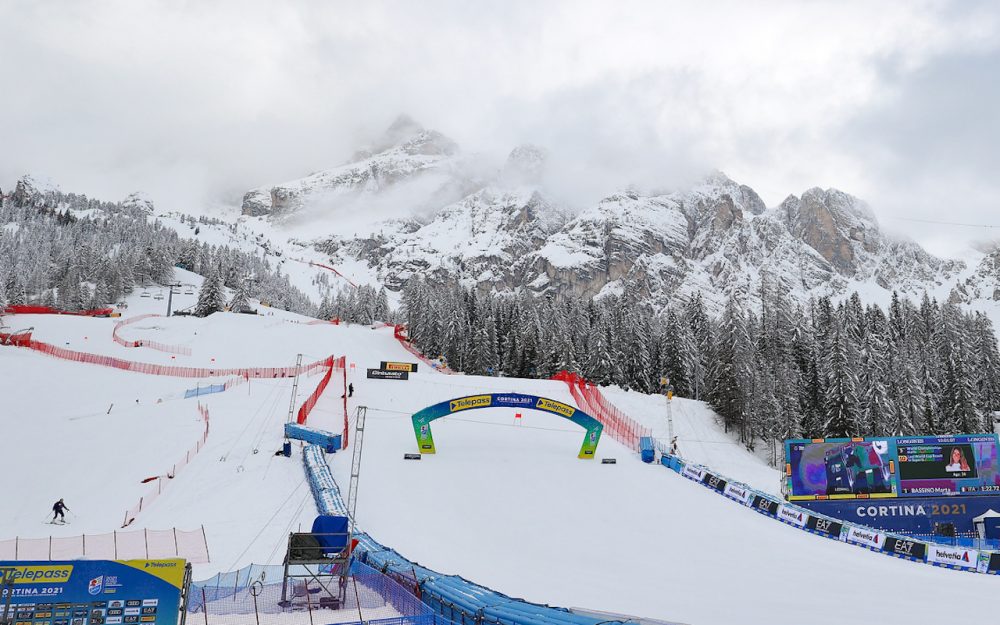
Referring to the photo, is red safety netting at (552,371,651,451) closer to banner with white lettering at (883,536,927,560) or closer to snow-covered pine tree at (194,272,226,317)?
banner with white lettering at (883,536,927,560)

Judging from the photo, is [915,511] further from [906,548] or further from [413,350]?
[413,350]

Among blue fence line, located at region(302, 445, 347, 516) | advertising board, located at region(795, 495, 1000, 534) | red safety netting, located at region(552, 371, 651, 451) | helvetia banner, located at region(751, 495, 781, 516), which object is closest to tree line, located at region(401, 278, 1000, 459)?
red safety netting, located at region(552, 371, 651, 451)

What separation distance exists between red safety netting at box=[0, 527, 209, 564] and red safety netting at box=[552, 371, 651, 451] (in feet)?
91.2

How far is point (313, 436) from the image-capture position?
3538 cm

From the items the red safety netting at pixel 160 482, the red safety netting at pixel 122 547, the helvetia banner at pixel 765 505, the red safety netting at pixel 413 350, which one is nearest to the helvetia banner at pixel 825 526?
the helvetia banner at pixel 765 505

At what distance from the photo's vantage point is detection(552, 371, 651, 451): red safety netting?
44381mm

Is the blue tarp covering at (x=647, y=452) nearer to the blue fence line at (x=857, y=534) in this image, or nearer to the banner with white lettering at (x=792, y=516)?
the blue fence line at (x=857, y=534)

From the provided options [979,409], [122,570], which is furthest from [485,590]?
[979,409]

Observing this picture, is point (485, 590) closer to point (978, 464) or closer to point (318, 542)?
point (318, 542)

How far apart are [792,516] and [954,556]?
6.29 meters

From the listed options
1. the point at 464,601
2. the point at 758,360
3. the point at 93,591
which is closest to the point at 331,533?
the point at 464,601

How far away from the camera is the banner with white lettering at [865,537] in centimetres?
2575

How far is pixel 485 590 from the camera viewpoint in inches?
535

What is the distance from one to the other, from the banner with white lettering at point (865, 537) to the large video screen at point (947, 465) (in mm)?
8493
